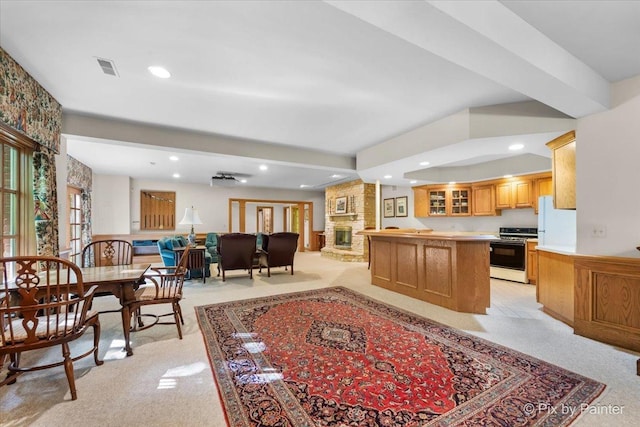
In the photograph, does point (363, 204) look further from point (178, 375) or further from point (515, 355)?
point (178, 375)

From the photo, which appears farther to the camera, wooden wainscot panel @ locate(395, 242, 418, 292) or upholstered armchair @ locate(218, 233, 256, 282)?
upholstered armchair @ locate(218, 233, 256, 282)

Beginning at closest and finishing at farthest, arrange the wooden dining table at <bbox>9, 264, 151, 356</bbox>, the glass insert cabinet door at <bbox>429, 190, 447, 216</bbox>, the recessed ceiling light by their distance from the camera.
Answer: the wooden dining table at <bbox>9, 264, 151, 356</bbox> < the recessed ceiling light < the glass insert cabinet door at <bbox>429, 190, 447, 216</bbox>

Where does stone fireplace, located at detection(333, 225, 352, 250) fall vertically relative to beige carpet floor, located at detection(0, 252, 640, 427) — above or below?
above

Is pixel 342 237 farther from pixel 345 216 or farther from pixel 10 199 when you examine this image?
pixel 10 199

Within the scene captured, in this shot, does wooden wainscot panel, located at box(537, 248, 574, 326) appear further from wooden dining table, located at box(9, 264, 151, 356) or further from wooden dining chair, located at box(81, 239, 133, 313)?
wooden dining chair, located at box(81, 239, 133, 313)

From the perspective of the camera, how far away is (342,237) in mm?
8688

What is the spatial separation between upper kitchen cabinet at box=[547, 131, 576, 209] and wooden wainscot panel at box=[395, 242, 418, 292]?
1.80 meters

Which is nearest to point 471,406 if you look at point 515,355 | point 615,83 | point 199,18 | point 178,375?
point 515,355

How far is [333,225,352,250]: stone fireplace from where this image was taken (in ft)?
27.6

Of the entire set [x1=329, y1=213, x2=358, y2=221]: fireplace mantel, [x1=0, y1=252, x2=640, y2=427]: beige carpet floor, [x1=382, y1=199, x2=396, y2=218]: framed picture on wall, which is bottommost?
[x1=0, y1=252, x2=640, y2=427]: beige carpet floor

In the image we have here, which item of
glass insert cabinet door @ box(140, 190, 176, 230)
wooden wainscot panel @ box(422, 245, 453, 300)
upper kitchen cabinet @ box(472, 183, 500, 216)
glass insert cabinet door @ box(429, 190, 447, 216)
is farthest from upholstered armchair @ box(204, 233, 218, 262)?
upper kitchen cabinet @ box(472, 183, 500, 216)

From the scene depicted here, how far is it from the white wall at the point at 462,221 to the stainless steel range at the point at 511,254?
29 cm

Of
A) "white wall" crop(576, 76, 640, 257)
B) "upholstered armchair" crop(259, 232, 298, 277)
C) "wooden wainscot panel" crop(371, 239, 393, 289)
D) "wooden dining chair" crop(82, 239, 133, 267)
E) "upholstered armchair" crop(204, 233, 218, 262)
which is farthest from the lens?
"upholstered armchair" crop(204, 233, 218, 262)

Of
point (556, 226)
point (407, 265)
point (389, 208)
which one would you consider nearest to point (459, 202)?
point (389, 208)
